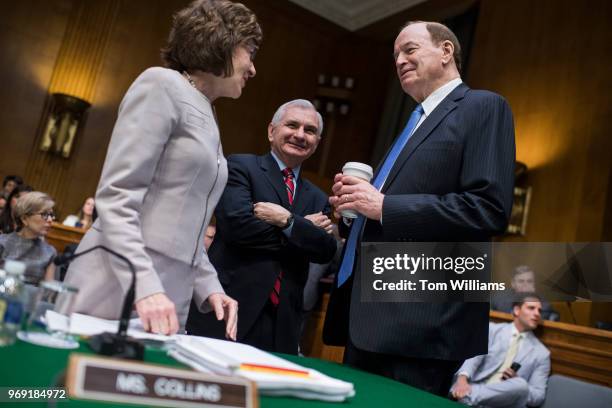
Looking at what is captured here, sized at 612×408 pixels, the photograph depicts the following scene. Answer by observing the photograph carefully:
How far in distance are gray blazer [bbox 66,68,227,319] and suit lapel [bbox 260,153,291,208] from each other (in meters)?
0.98

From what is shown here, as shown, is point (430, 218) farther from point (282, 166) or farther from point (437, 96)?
point (282, 166)

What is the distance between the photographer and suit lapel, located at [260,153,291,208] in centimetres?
251

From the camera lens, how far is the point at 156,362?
0.97 m

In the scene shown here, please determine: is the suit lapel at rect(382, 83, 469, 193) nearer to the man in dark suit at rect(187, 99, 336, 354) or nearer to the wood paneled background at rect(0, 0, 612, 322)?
the man in dark suit at rect(187, 99, 336, 354)

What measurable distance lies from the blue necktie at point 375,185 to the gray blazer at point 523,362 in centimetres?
241

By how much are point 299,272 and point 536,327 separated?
2.46 metres

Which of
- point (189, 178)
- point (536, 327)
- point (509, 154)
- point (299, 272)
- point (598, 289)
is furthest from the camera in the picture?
point (598, 289)

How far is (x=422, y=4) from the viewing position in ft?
30.7

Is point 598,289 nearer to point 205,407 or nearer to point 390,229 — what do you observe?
point 390,229

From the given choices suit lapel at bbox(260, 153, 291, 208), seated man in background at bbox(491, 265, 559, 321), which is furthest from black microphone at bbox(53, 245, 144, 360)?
seated man in background at bbox(491, 265, 559, 321)

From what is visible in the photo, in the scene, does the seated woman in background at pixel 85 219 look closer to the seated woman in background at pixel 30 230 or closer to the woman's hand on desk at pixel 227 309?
the seated woman in background at pixel 30 230

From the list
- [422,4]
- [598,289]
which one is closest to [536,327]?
[598,289]

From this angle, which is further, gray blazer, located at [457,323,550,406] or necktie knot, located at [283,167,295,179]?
gray blazer, located at [457,323,550,406]

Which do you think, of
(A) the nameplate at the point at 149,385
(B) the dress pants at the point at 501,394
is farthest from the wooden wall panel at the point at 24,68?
(A) the nameplate at the point at 149,385
